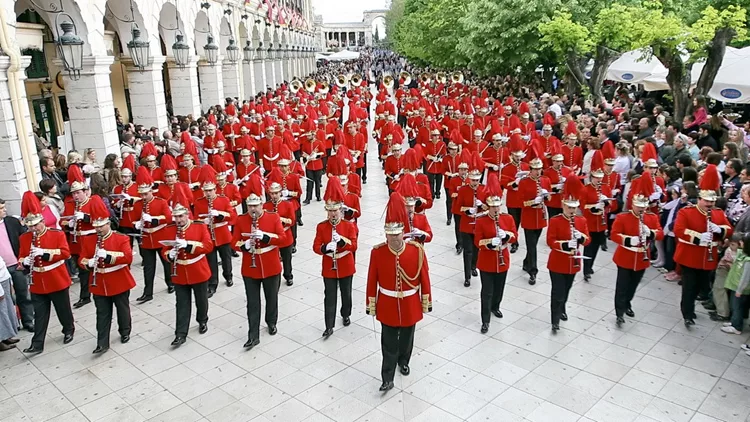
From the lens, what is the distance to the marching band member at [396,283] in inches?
246

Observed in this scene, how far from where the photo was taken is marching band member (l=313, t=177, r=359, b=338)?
7.70 m

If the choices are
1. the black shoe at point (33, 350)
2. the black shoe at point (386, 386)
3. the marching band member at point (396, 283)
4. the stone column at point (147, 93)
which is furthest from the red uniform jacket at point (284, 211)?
the stone column at point (147, 93)

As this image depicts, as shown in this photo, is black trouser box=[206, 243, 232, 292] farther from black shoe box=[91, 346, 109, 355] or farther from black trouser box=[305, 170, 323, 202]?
black trouser box=[305, 170, 323, 202]

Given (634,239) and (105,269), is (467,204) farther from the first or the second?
(105,269)

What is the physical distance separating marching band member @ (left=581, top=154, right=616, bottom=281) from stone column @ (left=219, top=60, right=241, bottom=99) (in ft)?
62.2

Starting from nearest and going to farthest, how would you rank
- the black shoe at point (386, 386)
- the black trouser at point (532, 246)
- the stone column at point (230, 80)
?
the black shoe at point (386, 386), the black trouser at point (532, 246), the stone column at point (230, 80)

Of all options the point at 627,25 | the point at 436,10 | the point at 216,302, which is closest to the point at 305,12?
the point at 436,10

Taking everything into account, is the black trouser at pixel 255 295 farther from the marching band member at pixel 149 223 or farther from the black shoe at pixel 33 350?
the black shoe at pixel 33 350

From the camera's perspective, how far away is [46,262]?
7.59 meters

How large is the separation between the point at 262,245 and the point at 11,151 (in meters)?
5.46

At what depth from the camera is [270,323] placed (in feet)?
26.5

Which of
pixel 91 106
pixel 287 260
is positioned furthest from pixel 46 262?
pixel 91 106

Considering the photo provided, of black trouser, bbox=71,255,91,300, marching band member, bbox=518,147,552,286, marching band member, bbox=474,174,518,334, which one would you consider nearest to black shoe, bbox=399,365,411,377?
marching band member, bbox=474,174,518,334

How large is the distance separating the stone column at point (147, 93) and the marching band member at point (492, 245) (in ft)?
36.5
